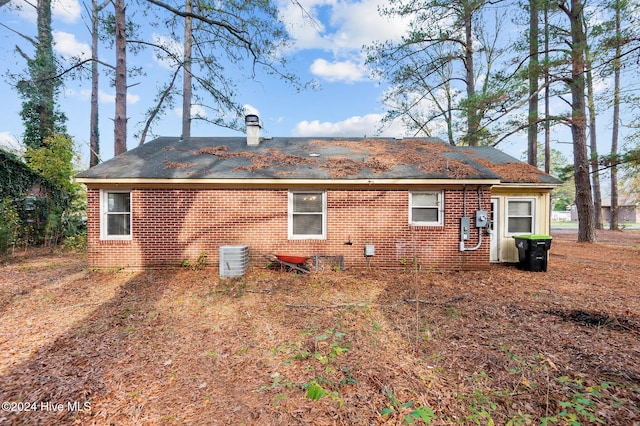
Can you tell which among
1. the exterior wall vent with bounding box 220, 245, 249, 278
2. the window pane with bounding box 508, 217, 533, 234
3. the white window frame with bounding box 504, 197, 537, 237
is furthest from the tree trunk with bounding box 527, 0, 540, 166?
the exterior wall vent with bounding box 220, 245, 249, 278

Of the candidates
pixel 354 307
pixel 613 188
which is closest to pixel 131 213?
pixel 354 307

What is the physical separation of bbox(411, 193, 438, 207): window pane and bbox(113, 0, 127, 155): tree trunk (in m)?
11.4

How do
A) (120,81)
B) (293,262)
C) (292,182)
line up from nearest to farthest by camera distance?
(293,262) → (292,182) → (120,81)

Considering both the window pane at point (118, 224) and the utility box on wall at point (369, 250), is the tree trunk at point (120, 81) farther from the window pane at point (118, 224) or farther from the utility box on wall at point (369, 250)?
the utility box on wall at point (369, 250)

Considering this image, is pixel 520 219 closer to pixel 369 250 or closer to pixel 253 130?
pixel 369 250

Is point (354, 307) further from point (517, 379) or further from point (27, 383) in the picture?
point (27, 383)

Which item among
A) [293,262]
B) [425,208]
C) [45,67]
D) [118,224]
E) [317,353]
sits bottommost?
[317,353]

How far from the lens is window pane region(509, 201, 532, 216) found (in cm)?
854

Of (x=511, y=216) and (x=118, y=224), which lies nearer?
(x=118, y=224)

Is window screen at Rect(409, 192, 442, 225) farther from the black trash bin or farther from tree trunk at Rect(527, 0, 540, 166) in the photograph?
tree trunk at Rect(527, 0, 540, 166)

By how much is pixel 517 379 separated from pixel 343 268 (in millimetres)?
4883

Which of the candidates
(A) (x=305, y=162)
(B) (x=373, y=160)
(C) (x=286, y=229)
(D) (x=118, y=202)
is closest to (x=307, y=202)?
(C) (x=286, y=229)

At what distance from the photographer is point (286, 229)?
303 inches

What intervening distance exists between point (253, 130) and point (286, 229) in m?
4.70
